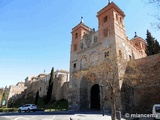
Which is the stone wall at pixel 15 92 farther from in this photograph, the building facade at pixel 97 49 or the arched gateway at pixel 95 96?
the arched gateway at pixel 95 96

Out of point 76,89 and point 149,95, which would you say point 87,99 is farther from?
point 149,95

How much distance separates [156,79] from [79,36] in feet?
48.5

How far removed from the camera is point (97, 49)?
70.8 ft

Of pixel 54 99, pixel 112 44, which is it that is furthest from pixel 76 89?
pixel 54 99

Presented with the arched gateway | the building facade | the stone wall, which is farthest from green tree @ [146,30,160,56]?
the stone wall

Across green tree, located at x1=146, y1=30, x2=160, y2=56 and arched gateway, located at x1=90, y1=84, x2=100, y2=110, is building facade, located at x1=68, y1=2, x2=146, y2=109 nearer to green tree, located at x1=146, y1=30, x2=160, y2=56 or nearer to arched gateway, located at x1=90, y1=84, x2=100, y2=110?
arched gateway, located at x1=90, y1=84, x2=100, y2=110

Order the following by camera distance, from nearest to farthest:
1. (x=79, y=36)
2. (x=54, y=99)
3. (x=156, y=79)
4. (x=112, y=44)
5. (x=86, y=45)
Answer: (x=156, y=79), (x=112, y=44), (x=86, y=45), (x=79, y=36), (x=54, y=99)

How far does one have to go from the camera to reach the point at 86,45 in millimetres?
23750

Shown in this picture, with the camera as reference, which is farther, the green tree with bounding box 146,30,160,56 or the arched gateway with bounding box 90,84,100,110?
the green tree with bounding box 146,30,160,56

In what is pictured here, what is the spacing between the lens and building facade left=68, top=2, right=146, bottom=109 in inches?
786

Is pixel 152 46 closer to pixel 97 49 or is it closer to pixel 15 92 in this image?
pixel 97 49

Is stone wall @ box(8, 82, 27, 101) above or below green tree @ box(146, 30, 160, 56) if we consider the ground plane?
below

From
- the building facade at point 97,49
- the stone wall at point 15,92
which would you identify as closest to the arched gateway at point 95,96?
the building facade at point 97,49

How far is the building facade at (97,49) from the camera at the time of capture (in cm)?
1995
